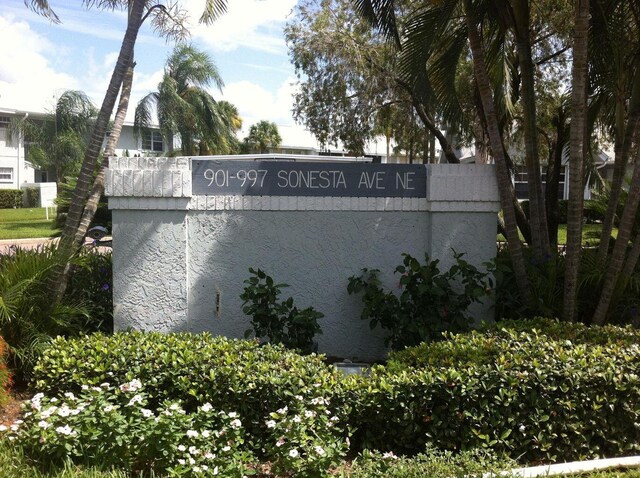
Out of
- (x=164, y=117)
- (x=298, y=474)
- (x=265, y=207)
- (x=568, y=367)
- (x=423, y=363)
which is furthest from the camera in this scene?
(x=164, y=117)

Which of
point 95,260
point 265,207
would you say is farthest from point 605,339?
point 95,260

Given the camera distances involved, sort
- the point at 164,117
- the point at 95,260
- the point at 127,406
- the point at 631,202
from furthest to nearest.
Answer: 1. the point at 164,117
2. the point at 95,260
3. the point at 631,202
4. the point at 127,406

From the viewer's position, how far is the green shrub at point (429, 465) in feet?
13.2

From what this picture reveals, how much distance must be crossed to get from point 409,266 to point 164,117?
23.6 m

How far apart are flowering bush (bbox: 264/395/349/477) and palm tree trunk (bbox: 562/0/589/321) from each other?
3059 mm

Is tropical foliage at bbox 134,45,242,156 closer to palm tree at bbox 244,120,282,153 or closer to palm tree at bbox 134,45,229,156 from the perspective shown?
palm tree at bbox 134,45,229,156

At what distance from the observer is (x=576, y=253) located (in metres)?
6.57

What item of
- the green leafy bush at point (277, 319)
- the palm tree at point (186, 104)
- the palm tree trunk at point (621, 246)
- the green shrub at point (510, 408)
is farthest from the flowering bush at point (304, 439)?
the palm tree at point (186, 104)

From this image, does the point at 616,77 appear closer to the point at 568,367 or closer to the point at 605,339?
the point at 605,339

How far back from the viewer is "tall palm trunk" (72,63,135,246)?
688 cm

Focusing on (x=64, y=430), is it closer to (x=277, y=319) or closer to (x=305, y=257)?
(x=277, y=319)

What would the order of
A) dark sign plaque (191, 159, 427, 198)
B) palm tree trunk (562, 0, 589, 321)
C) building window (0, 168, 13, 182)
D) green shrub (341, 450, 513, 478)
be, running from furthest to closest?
building window (0, 168, 13, 182)
dark sign plaque (191, 159, 427, 198)
palm tree trunk (562, 0, 589, 321)
green shrub (341, 450, 513, 478)

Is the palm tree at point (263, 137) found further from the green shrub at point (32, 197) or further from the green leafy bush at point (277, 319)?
the green leafy bush at point (277, 319)

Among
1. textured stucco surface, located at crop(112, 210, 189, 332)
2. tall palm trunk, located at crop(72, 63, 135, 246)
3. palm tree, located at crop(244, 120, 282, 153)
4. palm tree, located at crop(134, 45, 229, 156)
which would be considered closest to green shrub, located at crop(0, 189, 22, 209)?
palm tree, located at crop(134, 45, 229, 156)
